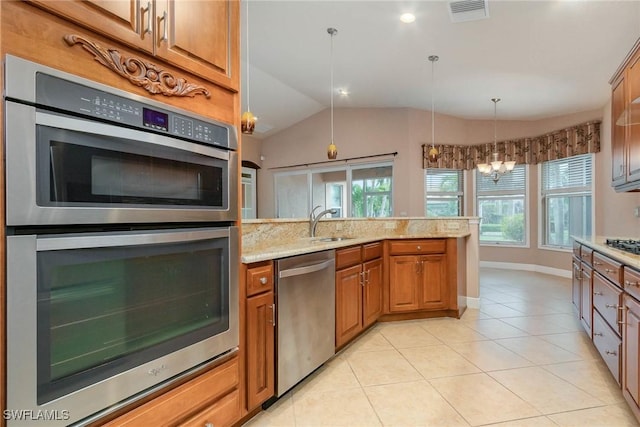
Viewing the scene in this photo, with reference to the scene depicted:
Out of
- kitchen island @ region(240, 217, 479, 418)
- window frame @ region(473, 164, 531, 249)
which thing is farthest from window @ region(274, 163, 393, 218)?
kitchen island @ region(240, 217, 479, 418)

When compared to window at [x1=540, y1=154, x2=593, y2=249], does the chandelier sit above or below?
above

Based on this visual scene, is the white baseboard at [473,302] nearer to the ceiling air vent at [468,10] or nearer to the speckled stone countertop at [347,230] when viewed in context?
the speckled stone countertop at [347,230]

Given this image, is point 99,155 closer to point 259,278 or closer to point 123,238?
point 123,238

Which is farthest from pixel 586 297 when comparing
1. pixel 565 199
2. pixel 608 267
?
pixel 565 199

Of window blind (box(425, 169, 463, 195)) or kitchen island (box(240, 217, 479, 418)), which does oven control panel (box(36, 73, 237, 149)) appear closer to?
kitchen island (box(240, 217, 479, 418))

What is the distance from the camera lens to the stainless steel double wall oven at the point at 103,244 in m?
0.87

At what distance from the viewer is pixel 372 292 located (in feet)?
10.1

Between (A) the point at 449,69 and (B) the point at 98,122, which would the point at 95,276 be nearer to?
(B) the point at 98,122

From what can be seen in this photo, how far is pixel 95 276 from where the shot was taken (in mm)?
1026

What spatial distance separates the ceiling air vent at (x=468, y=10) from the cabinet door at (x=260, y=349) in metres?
2.99

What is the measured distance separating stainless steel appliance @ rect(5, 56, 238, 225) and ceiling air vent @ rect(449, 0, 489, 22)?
272 cm

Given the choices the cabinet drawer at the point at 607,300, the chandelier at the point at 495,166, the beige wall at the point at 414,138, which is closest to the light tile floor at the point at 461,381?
the cabinet drawer at the point at 607,300

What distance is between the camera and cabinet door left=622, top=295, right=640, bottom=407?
1.63 meters

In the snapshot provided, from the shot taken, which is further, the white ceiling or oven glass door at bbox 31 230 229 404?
the white ceiling
